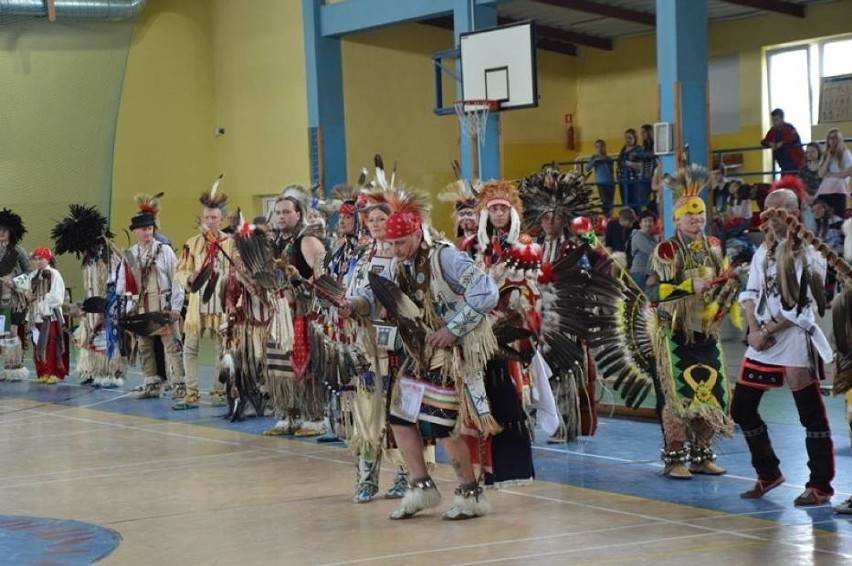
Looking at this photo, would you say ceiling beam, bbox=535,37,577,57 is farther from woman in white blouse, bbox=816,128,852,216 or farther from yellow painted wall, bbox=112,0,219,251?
woman in white blouse, bbox=816,128,852,216

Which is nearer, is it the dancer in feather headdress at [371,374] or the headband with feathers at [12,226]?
the dancer in feather headdress at [371,374]

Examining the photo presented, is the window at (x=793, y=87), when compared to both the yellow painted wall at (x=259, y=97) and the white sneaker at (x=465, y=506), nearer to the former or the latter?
the yellow painted wall at (x=259, y=97)

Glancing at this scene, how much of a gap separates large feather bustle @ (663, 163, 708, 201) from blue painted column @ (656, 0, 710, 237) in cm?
642

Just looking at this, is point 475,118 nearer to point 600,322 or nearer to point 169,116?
point 169,116

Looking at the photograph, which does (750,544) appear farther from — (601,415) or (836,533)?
(601,415)

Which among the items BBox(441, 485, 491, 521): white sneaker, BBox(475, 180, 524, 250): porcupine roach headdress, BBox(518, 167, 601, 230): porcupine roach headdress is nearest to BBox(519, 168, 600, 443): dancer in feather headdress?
BBox(518, 167, 601, 230): porcupine roach headdress

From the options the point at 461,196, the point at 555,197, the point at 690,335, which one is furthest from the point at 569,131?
the point at 690,335

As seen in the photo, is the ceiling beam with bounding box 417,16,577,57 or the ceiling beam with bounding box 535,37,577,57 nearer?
the ceiling beam with bounding box 417,16,577,57

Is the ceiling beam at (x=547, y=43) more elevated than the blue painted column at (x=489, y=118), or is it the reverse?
the ceiling beam at (x=547, y=43)

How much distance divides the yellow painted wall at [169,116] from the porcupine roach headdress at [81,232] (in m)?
8.50

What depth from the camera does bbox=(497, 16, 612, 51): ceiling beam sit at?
2086 centimetres

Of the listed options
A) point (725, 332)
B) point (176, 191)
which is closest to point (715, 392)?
point (725, 332)

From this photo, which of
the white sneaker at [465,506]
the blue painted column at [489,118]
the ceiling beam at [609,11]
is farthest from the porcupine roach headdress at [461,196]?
the ceiling beam at [609,11]

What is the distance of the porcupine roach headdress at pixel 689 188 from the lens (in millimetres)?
6871
